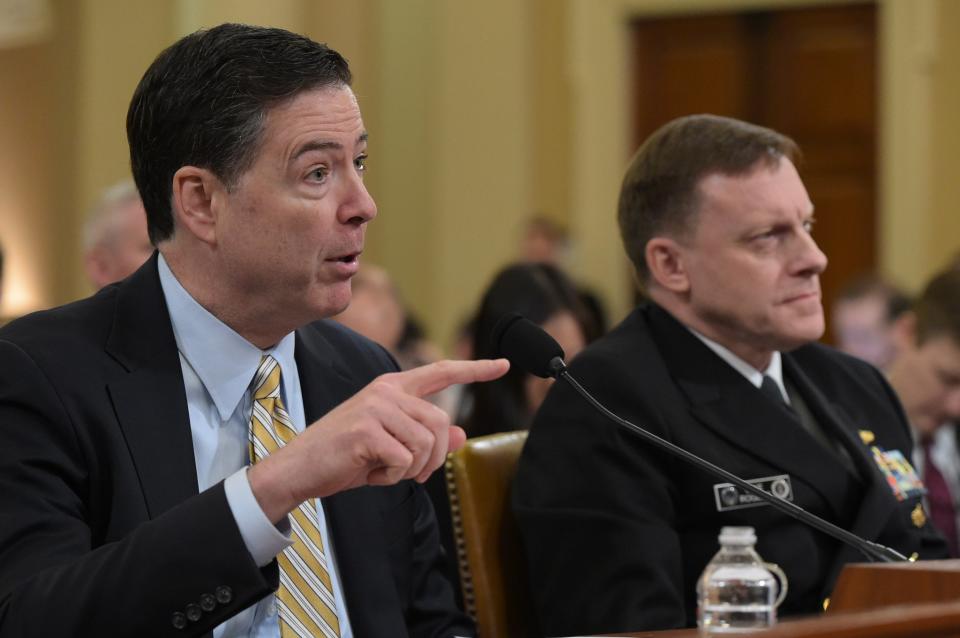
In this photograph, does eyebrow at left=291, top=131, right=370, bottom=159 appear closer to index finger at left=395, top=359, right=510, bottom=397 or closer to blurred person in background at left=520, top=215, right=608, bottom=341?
index finger at left=395, top=359, right=510, bottom=397

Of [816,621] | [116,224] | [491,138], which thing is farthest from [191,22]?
[816,621]

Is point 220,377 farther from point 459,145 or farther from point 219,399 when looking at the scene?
point 459,145

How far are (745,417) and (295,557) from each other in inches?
35.9

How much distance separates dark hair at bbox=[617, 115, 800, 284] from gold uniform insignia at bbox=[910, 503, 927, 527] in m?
0.64

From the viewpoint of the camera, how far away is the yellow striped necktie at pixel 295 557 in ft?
6.24

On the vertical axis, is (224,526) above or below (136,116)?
below

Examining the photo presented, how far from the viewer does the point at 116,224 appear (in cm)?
388

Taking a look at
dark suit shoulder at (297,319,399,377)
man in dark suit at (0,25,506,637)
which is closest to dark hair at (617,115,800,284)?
dark suit shoulder at (297,319,399,377)

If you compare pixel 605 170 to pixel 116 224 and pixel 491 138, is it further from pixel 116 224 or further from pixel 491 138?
pixel 116 224

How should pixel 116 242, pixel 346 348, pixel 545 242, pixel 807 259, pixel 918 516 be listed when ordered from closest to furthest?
1. pixel 346 348
2. pixel 807 259
3. pixel 918 516
4. pixel 116 242
5. pixel 545 242

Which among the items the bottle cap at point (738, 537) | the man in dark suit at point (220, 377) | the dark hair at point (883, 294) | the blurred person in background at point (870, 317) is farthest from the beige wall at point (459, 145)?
the bottle cap at point (738, 537)

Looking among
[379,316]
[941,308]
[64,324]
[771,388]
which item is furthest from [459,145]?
[64,324]

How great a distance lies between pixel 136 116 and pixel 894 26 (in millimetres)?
6331

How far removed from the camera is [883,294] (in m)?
5.87
